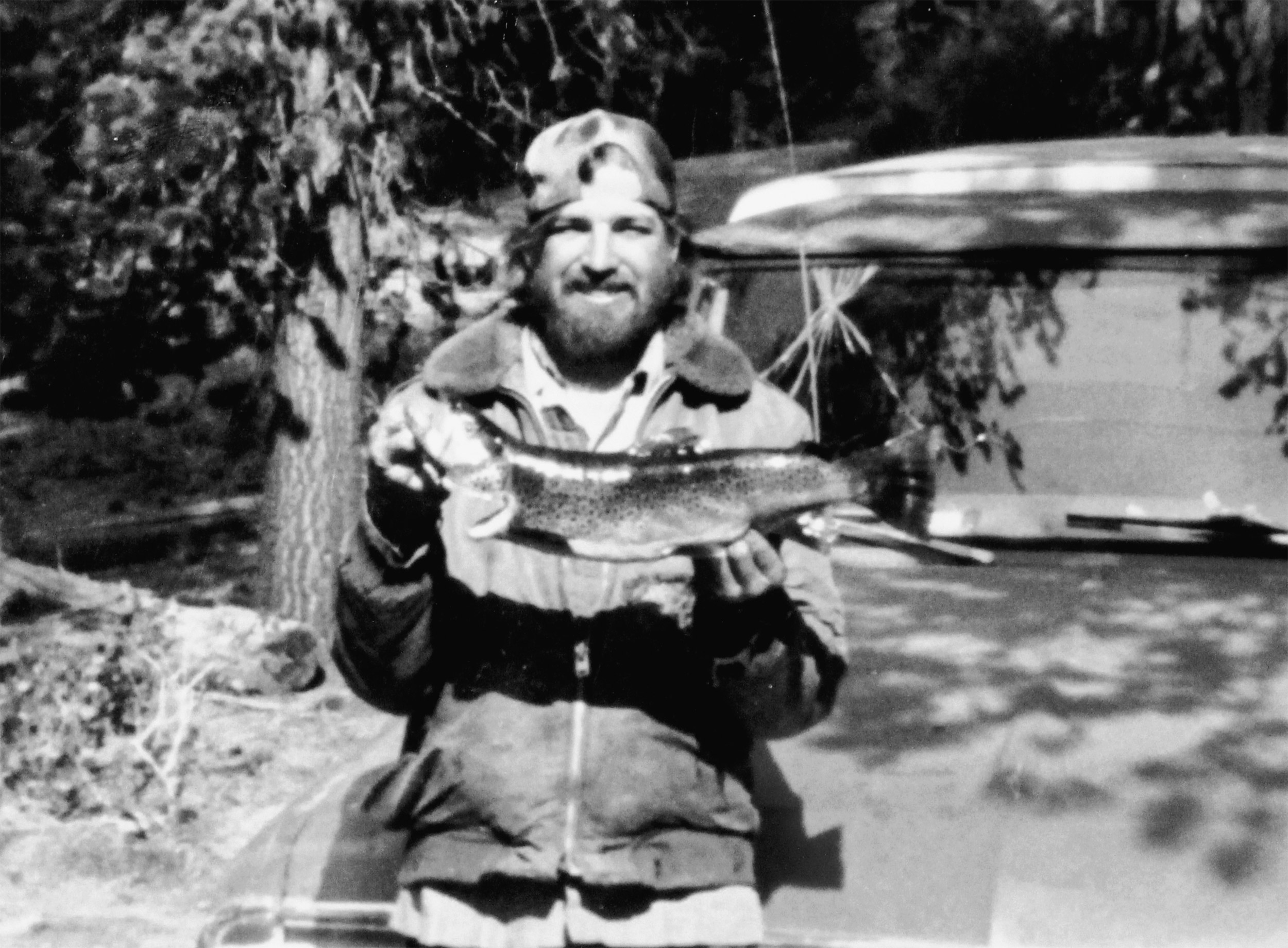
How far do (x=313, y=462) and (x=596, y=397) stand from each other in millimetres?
4644

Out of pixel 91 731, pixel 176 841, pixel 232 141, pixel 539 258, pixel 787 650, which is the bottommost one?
pixel 176 841

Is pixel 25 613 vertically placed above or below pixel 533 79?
below

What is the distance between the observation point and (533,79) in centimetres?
785

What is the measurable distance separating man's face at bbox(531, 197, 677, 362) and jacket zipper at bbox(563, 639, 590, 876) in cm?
48

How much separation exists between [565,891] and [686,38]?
593 cm

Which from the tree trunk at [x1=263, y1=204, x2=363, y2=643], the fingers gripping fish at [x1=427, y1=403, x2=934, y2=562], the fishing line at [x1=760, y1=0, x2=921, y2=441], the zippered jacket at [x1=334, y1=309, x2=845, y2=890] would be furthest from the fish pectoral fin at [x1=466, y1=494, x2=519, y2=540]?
the tree trunk at [x1=263, y1=204, x2=363, y2=643]

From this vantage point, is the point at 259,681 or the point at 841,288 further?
the point at 259,681

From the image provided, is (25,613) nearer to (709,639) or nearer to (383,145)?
(383,145)

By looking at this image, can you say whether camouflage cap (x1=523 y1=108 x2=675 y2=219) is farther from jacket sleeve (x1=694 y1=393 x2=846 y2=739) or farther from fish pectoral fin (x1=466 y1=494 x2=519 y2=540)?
fish pectoral fin (x1=466 y1=494 x2=519 y2=540)

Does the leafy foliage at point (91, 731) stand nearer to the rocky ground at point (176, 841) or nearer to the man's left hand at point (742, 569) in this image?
the rocky ground at point (176, 841)

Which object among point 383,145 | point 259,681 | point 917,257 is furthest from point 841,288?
point 259,681

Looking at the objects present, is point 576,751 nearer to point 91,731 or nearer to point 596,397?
point 596,397

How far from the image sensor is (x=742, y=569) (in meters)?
2.52

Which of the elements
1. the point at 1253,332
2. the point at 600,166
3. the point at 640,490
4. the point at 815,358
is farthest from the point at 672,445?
the point at 1253,332
